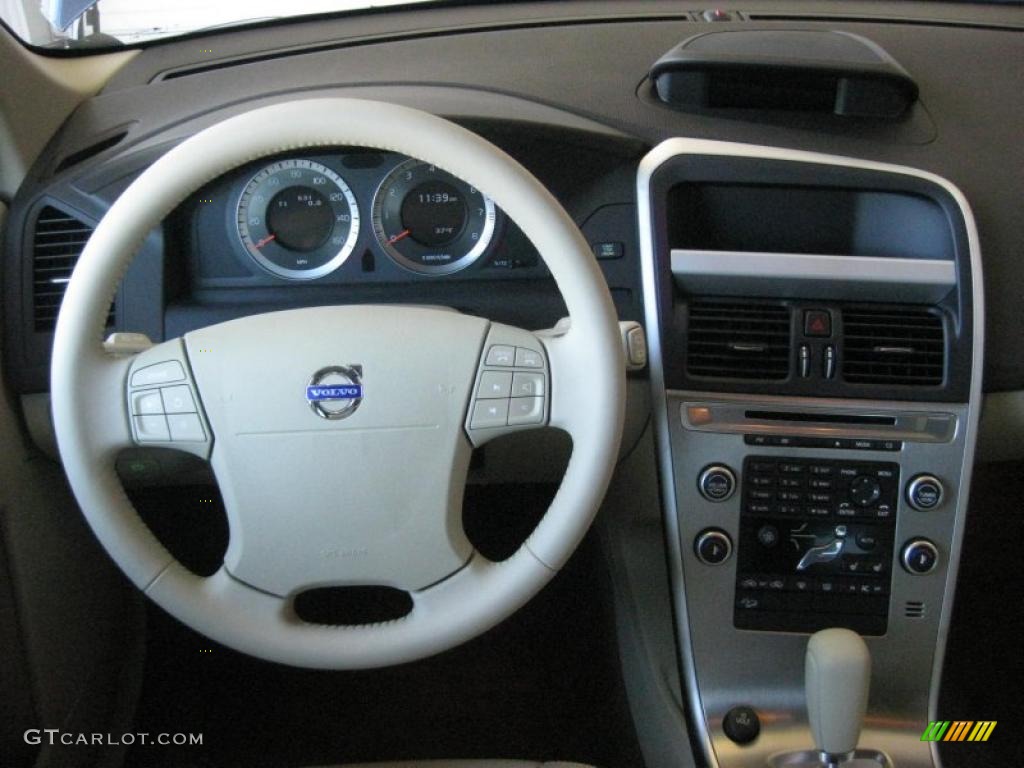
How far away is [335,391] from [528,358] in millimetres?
193

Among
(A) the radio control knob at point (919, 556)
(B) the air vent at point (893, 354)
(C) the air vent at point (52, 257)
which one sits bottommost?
(A) the radio control knob at point (919, 556)

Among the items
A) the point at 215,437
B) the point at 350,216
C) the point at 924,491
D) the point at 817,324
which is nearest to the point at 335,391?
the point at 215,437

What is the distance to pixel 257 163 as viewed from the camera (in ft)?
3.65

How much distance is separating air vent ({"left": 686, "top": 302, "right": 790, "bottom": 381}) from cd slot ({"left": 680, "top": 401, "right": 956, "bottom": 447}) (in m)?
0.04

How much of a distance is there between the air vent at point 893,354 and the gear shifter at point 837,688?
0.32m

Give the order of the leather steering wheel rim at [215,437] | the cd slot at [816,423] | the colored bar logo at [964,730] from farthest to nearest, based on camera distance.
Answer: the colored bar logo at [964,730] < the cd slot at [816,423] < the leather steering wheel rim at [215,437]

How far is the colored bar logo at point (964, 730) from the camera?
48.4 inches

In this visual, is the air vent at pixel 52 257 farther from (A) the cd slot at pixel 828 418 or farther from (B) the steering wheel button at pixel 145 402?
(A) the cd slot at pixel 828 418

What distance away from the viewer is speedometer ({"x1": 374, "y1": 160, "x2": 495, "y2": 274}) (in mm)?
1118

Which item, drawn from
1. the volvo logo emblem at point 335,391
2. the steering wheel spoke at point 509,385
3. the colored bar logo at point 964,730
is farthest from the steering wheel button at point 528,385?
the colored bar logo at point 964,730

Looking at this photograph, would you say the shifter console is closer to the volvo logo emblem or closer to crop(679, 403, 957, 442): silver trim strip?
crop(679, 403, 957, 442): silver trim strip

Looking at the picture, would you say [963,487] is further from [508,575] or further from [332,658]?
[332,658]

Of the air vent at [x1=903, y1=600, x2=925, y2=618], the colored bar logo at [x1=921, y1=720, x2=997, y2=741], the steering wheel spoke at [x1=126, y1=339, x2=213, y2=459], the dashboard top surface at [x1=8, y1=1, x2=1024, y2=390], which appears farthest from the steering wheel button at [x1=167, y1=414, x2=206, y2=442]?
Answer: the colored bar logo at [x1=921, y1=720, x2=997, y2=741]

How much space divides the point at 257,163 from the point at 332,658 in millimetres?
605
